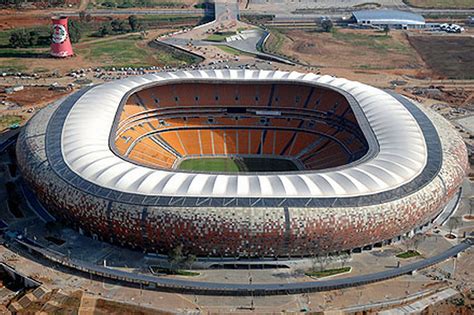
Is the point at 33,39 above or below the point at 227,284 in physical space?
above

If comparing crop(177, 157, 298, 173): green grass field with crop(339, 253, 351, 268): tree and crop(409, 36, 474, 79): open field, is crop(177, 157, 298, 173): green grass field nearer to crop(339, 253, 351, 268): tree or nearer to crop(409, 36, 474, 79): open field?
crop(339, 253, 351, 268): tree

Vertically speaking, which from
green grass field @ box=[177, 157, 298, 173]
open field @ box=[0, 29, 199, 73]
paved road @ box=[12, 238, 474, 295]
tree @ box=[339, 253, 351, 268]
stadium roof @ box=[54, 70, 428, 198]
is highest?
stadium roof @ box=[54, 70, 428, 198]

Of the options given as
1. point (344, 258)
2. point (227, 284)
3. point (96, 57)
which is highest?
point (96, 57)

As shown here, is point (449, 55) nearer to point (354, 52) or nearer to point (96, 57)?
point (354, 52)

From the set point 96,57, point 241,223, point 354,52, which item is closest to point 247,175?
point 241,223

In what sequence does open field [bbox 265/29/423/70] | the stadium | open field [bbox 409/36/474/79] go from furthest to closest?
1. open field [bbox 265/29/423/70]
2. open field [bbox 409/36/474/79]
3. the stadium

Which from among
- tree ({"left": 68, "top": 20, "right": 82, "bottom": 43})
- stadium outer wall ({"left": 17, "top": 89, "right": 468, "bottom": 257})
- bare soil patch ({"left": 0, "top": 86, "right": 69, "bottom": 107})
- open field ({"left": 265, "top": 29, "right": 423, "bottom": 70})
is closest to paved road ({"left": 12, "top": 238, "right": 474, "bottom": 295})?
stadium outer wall ({"left": 17, "top": 89, "right": 468, "bottom": 257})
